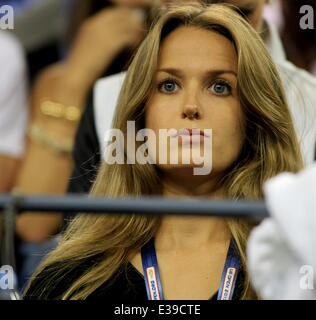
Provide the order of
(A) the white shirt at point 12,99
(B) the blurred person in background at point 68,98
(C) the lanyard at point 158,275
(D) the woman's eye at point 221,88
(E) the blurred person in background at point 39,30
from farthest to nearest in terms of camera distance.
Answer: (E) the blurred person in background at point 39,30, (A) the white shirt at point 12,99, (B) the blurred person in background at point 68,98, (D) the woman's eye at point 221,88, (C) the lanyard at point 158,275

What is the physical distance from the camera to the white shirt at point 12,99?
2.54 metres

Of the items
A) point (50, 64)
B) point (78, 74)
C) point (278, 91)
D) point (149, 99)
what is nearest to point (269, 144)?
point (278, 91)

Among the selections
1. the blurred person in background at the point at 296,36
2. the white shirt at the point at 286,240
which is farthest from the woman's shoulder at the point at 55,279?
the blurred person in background at the point at 296,36

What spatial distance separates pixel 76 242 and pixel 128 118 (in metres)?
0.24

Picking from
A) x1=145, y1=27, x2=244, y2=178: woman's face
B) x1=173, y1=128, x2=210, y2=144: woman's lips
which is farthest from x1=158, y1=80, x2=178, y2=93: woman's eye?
x1=173, y1=128, x2=210, y2=144: woman's lips

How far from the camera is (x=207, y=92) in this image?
175 cm

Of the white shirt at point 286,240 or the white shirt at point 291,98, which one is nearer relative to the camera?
the white shirt at point 286,240

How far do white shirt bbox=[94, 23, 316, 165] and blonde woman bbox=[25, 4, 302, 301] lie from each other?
0.54 feet

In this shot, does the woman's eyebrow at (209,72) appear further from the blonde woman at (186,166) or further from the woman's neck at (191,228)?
the woman's neck at (191,228)

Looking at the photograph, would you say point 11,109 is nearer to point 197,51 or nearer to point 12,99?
point 12,99

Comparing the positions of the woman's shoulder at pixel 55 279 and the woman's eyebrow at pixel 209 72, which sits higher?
the woman's eyebrow at pixel 209 72

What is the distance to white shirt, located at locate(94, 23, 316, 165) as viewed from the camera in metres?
1.99

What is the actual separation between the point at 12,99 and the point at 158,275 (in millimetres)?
1040
